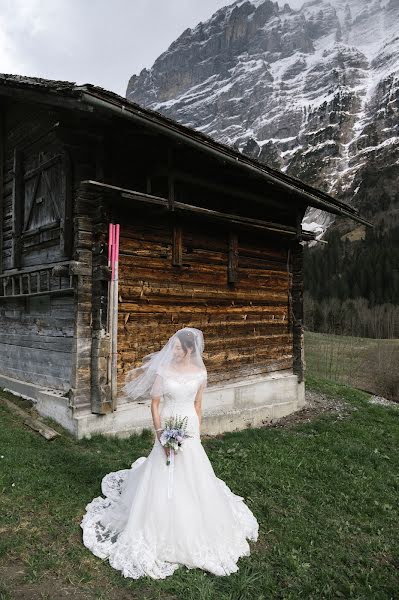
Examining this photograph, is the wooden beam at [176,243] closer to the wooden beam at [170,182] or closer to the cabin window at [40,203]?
the wooden beam at [170,182]

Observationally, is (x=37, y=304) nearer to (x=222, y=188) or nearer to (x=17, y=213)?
(x=17, y=213)

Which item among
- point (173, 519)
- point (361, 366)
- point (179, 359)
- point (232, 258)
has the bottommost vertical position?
point (361, 366)

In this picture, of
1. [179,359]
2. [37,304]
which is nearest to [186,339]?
[179,359]

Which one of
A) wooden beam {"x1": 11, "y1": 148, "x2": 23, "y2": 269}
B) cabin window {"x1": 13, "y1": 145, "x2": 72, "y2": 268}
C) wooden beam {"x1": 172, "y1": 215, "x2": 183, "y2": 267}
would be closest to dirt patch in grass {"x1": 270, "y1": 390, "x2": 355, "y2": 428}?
wooden beam {"x1": 172, "y1": 215, "x2": 183, "y2": 267}

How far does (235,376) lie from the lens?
402 inches

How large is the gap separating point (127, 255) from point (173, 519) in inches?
193

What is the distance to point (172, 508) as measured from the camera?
171 inches

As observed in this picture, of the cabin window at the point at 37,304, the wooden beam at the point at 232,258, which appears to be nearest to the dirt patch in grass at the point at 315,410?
the wooden beam at the point at 232,258

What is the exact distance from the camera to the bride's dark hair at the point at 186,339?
4.78 meters

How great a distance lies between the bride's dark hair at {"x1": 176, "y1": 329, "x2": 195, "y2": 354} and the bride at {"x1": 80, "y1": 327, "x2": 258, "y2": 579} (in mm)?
11

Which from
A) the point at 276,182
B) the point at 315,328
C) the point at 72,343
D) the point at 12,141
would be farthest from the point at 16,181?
the point at 315,328

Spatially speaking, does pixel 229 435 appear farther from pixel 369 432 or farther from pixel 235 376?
pixel 369 432

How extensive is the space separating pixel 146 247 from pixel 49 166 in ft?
7.85

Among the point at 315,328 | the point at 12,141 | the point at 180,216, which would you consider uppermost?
the point at 12,141
